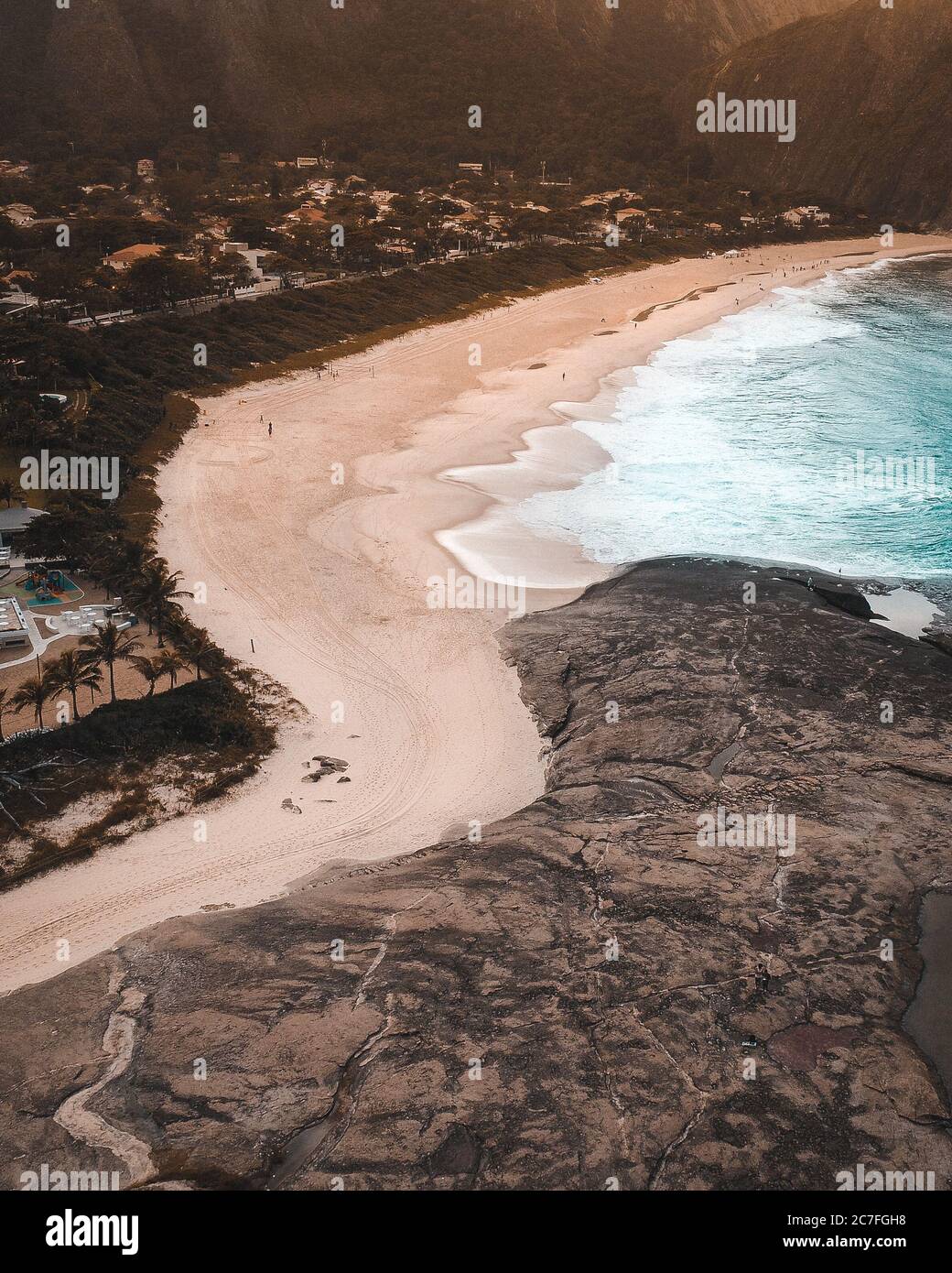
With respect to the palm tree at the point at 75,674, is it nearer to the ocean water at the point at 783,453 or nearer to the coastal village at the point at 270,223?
the ocean water at the point at 783,453

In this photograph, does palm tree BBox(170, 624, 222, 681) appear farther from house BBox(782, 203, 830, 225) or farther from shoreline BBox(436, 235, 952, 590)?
house BBox(782, 203, 830, 225)

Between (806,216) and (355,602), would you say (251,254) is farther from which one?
(806,216)

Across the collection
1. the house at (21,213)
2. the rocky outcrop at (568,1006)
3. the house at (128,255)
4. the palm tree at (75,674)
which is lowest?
the rocky outcrop at (568,1006)

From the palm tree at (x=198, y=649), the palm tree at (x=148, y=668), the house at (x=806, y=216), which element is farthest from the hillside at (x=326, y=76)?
the palm tree at (x=148, y=668)

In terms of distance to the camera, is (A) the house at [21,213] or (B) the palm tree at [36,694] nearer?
(B) the palm tree at [36,694]

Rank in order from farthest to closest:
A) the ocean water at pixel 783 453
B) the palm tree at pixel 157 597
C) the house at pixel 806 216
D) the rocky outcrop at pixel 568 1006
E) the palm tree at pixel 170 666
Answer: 1. the house at pixel 806 216
2. the ocean water at pixel 783 453
3. the palm tree at pixel 157 597
4. the palm tree at pixel 170 666
5. the rocky outcrop at pixel 568 1006
